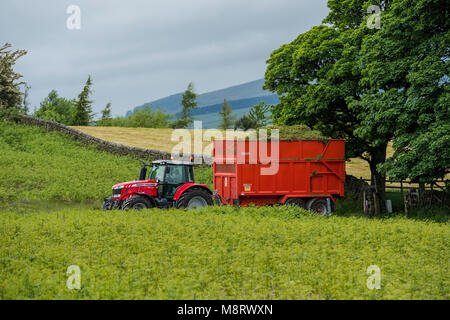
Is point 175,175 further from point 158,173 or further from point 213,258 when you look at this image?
point 213,258

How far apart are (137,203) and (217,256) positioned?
6967 mm

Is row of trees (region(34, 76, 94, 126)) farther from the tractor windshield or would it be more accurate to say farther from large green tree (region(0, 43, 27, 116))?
the tractor windshield

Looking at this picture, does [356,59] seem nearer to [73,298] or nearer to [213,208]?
[213,208]

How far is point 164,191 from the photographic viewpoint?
1638 centimetres

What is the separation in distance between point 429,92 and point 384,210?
798 cm

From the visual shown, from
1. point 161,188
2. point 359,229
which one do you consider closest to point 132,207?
point 161,188

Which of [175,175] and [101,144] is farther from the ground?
[101,144]

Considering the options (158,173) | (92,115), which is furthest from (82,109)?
(158,173)

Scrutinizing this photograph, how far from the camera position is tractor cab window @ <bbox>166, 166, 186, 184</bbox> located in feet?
53.9

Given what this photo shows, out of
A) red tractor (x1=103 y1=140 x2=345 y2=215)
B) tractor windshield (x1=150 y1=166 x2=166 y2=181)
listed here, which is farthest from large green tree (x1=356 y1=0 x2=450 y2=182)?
tractor windshield (x1=150 y1=166 x2=166 y2=181)

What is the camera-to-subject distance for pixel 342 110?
80.0 ft

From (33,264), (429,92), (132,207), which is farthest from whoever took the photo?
(429,92)

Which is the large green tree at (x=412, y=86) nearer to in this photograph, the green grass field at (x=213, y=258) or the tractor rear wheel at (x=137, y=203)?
the green grass field at (x=213, y=258)
